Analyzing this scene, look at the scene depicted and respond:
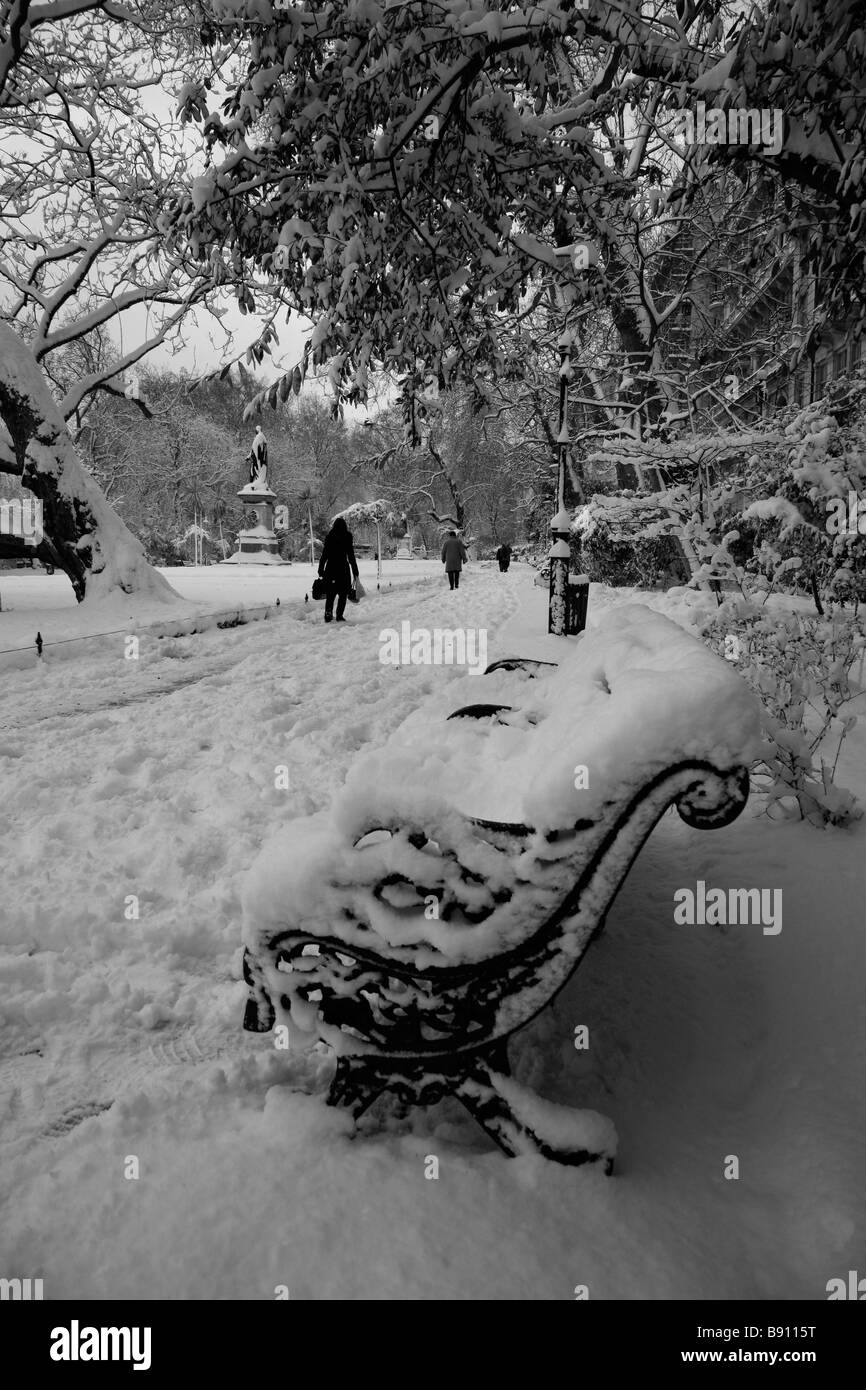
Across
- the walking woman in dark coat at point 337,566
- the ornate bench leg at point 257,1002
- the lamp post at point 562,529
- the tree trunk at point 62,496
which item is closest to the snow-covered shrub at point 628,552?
the lamp post at point 562,529

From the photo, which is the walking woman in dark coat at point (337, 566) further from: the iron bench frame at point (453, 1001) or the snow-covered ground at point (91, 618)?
the iron bench frame at point (453, 1001)

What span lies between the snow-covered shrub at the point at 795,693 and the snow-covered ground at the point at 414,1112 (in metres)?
0.14

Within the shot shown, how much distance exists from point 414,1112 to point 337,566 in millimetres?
10492

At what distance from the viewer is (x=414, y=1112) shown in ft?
5.92

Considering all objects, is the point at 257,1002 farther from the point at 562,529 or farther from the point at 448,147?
the point at 562,529

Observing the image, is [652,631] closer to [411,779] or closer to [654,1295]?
[411,779]

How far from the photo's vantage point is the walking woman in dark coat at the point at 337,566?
11402 millimetres

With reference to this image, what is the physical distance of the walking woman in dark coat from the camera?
11.4m

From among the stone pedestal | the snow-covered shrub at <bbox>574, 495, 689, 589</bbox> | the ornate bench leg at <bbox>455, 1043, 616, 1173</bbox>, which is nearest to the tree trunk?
the snow-covered shrub at <bbox>574, 495, 689, 589</bbox>

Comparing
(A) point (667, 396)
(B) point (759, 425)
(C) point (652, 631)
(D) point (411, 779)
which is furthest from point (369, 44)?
(A) point (667, 396)

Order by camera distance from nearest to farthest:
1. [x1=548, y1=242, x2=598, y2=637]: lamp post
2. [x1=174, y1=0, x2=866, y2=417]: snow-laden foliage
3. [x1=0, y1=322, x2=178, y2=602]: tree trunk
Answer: [x1=174, y1=0, x2=866, y2=417]: snow-laden foliage < [x1=548, y1=242, x2=598, y2=637]: lamp post < [x1=0, y1=322, x2=178, y2=602]: tree trunk

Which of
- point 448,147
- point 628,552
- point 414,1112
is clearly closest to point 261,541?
point 628,552

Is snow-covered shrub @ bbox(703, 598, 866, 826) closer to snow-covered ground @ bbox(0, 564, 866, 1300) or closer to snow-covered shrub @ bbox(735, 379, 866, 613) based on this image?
snow-covered ground @ bbox(0, 564, 866, 1300)

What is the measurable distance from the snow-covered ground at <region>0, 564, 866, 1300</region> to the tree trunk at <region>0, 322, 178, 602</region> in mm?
10472
